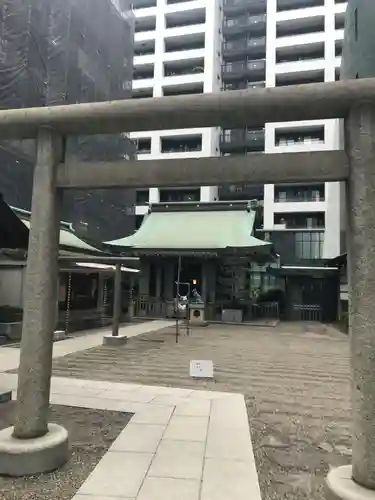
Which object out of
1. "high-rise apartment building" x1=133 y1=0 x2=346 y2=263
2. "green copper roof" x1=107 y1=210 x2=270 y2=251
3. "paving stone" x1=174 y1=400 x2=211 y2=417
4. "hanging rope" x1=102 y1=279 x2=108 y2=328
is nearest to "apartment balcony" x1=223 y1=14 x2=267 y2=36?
"high-rise apartment building" x1=133 y1=0 x2=346 y2=263

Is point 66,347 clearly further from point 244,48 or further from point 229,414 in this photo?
point 244,48

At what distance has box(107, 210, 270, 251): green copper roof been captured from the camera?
23.0 m

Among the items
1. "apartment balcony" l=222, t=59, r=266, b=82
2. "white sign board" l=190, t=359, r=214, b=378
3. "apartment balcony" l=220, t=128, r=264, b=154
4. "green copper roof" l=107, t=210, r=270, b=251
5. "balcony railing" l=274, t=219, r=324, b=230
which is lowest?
Result: "white sign board" l=190, t=359, r=214, b=378

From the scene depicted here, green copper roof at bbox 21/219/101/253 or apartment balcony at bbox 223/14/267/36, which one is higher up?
apartment balcony at bbox 223/14/267/36

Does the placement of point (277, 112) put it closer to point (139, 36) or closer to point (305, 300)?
point (305, 300)

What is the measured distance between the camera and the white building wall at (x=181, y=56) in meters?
50.5

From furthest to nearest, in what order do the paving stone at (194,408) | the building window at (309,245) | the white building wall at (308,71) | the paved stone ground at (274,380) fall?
the building window at (309,245)
the white building wall at (308,71)
the paving stone at (194,408)
the paved stone ground at (274,380)

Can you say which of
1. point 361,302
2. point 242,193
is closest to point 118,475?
point 361,302

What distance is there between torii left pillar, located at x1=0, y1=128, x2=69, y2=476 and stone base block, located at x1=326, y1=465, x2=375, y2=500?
2.47m

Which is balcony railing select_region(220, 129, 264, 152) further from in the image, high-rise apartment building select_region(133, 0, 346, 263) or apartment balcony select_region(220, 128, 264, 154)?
high-rise apartment building select_region(133, 0, 346, 263)

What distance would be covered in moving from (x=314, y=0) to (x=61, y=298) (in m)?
48.7

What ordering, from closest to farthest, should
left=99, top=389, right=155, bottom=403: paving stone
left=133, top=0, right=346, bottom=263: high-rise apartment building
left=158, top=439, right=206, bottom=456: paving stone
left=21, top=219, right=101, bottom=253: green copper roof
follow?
left=158, top=439, right=206, bottom=456: paving stone < left=99, top=389, right=155, bottom=403: paving stone < left=21, top=219, right=101, bottom=253: green copper roof < left=133, top=0, right=346, bottom=263: high-rise apartment building

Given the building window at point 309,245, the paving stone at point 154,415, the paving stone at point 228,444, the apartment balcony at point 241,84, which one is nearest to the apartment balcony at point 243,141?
the apartment balcony at point 241,84

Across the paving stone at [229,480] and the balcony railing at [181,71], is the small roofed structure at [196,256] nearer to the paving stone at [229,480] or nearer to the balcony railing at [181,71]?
the paving stone at [229,480]
